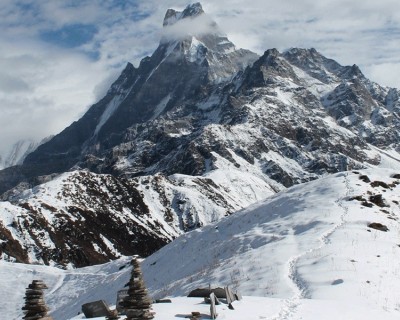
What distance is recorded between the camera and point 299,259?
1022 inches

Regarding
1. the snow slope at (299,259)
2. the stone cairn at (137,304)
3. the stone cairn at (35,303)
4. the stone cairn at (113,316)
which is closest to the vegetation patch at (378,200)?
the snow slope at (299,259)

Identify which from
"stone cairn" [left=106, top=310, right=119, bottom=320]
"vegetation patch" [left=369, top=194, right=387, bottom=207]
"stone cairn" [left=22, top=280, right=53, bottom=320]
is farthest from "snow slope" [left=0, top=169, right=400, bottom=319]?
"stone cairn" [left=22, top=280, right=53, bottom=320]

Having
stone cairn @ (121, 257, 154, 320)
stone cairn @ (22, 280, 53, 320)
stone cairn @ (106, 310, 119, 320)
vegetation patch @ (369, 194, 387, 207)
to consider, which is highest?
vegetation patch @ (369, 194, 387, 207)

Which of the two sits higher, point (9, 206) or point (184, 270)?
point (9, 206)

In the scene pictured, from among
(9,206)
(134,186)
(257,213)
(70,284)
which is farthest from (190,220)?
(257,213)

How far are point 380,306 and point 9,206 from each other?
135 metres

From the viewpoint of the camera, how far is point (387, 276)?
915 inches

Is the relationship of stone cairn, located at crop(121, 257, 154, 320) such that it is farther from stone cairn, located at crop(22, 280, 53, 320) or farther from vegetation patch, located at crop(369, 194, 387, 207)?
vegetation patch, located at crop(369, 194, 387, 207)

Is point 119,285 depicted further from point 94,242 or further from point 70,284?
point 94,242

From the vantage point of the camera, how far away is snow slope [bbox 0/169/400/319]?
1852 centimetres

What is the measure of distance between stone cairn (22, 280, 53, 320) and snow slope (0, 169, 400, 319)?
547 cm

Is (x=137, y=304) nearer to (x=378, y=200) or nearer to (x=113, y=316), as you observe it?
(x=113, y=316)

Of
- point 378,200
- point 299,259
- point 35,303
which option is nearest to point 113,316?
point 35,303

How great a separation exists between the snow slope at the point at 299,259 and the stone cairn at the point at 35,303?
547 cm
